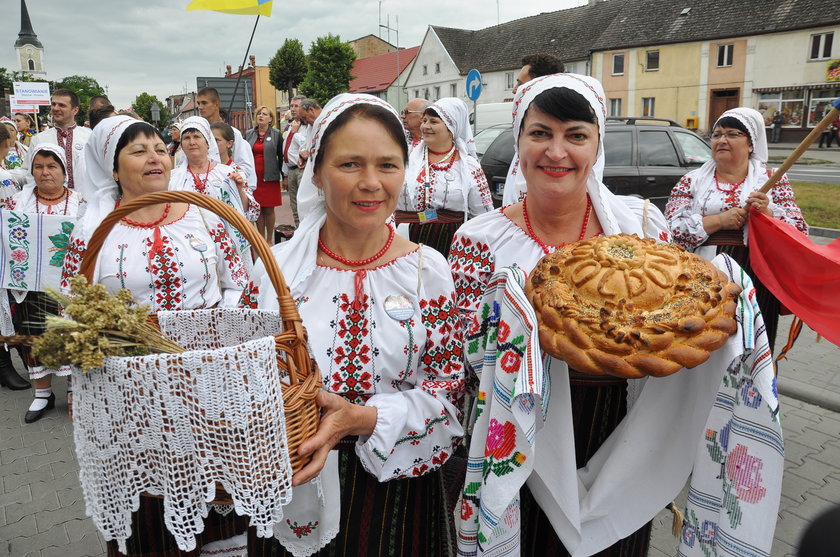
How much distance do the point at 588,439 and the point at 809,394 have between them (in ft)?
13.0

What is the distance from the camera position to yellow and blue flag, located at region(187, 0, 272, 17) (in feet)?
14.0

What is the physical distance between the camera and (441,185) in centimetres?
528

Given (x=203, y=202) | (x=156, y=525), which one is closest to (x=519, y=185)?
(x=203, y=202)

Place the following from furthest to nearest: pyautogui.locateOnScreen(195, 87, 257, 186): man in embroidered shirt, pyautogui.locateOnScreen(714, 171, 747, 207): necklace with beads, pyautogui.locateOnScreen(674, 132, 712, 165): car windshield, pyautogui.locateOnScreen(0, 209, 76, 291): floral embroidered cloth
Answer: pyautogui.locateOnScreen(674, 132, 712, 165): car windshield → pyautogui.locateOnScreen(195, 87, 257, 186): man in embroidered shirt → pyautogui.locateOnScreen(0, 209, 76, 291): floral embroidered cloth → pyautogui.locateOnScreen(714, 171, 747, 207): necklace with beads

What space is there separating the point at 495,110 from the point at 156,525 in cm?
2011

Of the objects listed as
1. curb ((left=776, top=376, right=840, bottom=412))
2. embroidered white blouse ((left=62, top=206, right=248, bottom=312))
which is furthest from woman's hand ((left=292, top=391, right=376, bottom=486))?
curb ((left=776, top=376, right=840, bottom=412))

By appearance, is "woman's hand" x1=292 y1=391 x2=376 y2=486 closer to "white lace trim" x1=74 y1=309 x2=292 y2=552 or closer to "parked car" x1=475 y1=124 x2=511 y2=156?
"white lace trim" x1=74 y1=309 x2=292 y2=552

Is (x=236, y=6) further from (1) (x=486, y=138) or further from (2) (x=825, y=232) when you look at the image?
(2) (x=825, y=232)

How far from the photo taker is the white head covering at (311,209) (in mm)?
1730

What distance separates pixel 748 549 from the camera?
1.41m

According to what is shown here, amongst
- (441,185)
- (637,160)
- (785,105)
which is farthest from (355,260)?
(785,105)

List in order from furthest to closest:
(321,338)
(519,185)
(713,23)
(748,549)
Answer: (713,23)
(519,185)
(321,338)
(748,549)

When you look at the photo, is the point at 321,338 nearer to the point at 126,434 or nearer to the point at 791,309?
the point at 126,434

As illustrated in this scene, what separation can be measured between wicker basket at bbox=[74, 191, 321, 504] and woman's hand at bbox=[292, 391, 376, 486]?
0.02 m
